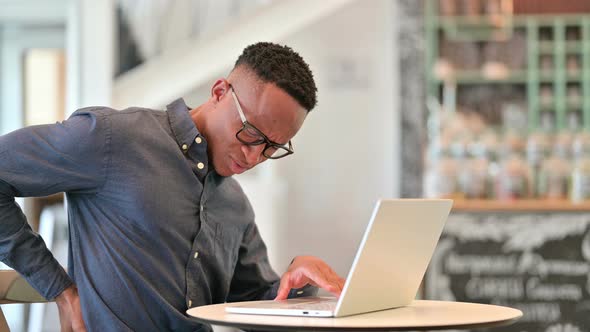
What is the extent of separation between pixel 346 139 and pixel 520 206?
6.70 ft

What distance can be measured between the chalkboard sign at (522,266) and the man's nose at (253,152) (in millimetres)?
2349

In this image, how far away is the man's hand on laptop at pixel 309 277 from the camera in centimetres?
169

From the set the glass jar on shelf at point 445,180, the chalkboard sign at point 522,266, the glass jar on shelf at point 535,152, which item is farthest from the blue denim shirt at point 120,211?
the glass jar on shelf at point 535,152

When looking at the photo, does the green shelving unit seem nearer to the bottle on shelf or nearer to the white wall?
the white wall

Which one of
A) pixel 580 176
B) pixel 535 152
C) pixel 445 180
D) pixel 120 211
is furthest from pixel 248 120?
pixel 535 152

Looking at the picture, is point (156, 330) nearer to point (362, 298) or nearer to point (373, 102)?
point (362, 298)

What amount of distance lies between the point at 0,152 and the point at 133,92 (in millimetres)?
3421

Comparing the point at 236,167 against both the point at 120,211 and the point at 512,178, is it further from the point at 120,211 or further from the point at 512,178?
the point at 512,178

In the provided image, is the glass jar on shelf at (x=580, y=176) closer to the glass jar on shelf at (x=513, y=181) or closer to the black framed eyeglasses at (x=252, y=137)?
the glass jar on shelf at (x=513, y=181)

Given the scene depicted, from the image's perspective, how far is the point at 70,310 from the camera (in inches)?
67.9

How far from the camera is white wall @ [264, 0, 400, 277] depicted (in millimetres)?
5738

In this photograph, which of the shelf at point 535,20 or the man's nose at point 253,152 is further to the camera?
the shelf at point 535,20

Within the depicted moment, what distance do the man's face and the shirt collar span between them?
0.12ft

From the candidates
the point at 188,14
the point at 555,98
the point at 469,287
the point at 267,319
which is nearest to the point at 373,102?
the point at 188,14
